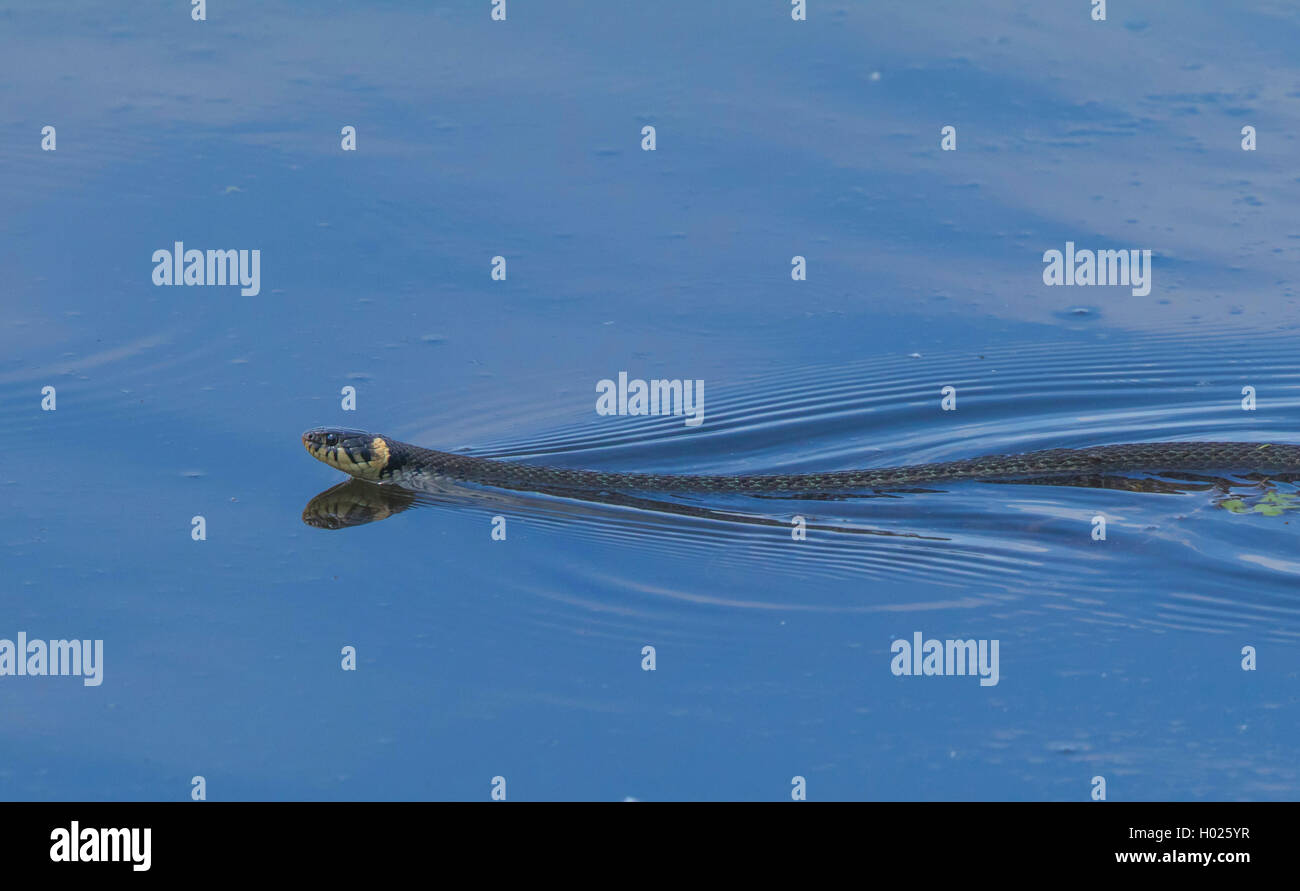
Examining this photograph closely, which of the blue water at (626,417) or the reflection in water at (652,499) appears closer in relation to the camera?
the blue water at (626,417)

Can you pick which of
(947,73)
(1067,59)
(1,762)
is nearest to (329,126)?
(947,73)

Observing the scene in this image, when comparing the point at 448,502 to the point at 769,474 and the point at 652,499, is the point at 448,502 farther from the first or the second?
the point at 769,474

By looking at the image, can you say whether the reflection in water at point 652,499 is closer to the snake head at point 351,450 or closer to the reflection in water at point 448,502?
the reflection in water at point 448,502

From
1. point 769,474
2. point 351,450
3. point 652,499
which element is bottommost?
point 652,499

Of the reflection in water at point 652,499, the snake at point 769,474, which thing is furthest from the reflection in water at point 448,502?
the snake at point 769,474

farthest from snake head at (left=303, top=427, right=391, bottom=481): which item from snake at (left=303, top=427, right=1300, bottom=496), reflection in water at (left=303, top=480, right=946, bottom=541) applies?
reflection in water at (left=303, top=480, right=946, bottom=541)

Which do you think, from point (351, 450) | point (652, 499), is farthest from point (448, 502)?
point (652, 499)

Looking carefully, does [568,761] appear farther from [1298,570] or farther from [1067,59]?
[1067,59]

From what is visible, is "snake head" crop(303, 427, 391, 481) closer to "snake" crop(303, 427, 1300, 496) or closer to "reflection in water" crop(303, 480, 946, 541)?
"snake" crop(303, 427, 1300, 496)
